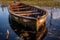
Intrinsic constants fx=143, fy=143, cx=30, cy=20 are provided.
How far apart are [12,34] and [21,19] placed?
2.01m

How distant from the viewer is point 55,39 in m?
13.6

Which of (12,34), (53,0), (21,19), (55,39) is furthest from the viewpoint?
(53,0)

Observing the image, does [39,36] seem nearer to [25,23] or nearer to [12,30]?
[25,23]

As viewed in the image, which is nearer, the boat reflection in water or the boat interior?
the boat reflection in water

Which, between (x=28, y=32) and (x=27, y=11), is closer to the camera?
(x=28, y=32)

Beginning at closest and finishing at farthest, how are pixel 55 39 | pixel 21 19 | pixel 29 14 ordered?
1. pixel 55 39
2. pixel 21 19
3. pixel 29 14

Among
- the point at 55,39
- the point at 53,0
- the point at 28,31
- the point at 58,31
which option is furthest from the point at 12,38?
the point at 53,0

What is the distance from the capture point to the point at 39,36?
1420 cm

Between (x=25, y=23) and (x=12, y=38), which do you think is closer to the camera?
(x=12, y=38)

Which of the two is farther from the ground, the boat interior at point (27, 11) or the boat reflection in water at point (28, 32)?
the boat interior at point (27, 11)

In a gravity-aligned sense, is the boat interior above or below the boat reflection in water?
→ above

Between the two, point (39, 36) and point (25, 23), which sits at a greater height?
point (25, 23)

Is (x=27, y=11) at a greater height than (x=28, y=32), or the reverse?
(x=27, y=11)

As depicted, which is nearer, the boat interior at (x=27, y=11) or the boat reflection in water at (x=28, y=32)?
the boat reflection in water at (x=28, y=32)
